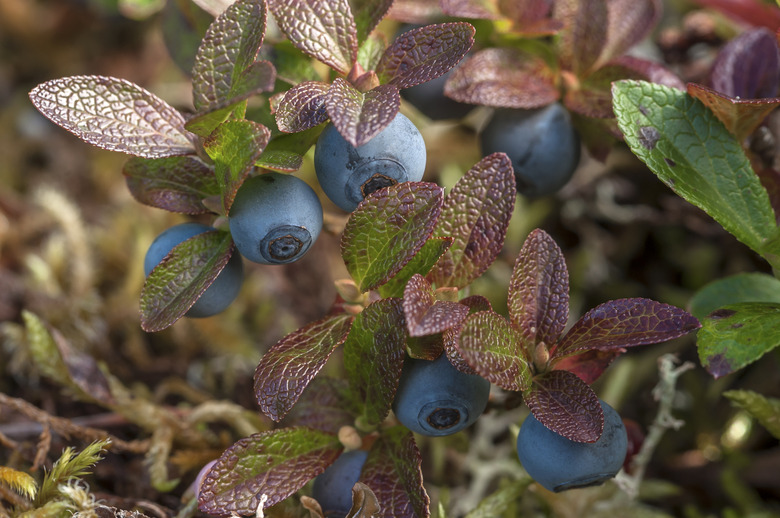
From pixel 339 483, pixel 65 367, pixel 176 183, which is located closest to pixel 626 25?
pixel 176 183

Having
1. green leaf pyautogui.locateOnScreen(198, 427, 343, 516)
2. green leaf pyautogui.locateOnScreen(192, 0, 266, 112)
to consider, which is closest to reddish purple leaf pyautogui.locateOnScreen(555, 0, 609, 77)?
green leaf pyautogui.locateOnScreen(192, 0, 266, 112)

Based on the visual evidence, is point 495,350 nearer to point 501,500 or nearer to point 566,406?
point 566,406

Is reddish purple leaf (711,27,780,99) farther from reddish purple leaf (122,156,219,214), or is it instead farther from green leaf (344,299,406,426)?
reddish purple leaf (122,156,219,214)

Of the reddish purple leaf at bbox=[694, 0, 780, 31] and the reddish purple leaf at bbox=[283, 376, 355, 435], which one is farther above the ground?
the reddish purple leaf at bbox=[694, 0, 780, 31]

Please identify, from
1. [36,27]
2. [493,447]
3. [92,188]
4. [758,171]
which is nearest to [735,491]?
[493,447]

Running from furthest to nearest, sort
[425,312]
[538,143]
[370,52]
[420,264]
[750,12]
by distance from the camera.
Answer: [750,12], [538,143], [370,52], [420,264], [425,312]
